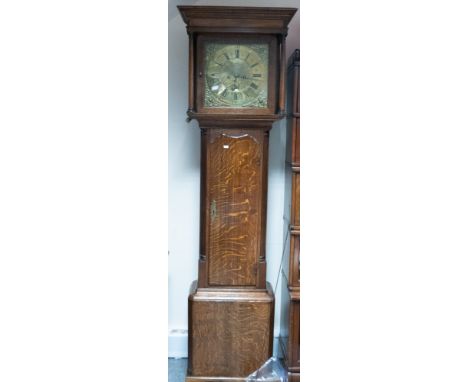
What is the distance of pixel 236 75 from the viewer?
5.01ft

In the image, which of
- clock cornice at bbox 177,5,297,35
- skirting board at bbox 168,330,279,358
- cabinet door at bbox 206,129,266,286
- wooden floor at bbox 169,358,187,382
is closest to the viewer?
clock cornice at bbox 177,5,297,35

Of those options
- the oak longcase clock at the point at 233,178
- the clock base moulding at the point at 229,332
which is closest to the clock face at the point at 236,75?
the oak longcase clock at the point at 233,178

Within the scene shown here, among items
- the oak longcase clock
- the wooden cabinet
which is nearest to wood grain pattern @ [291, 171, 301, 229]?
the wooden cabinet

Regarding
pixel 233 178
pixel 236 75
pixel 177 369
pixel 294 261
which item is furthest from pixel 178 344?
pixel 236 75

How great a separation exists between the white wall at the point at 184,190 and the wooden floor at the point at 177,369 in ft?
0.12

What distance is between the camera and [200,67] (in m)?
1.51

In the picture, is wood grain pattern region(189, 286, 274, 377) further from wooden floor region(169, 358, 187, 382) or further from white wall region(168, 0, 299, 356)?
white wall region(168, 0, 299, 356)

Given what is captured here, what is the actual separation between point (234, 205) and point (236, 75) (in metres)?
0.47

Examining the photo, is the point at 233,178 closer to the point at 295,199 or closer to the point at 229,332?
the point at 295,199

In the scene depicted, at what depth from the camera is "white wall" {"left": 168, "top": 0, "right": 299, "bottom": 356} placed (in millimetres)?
1793
